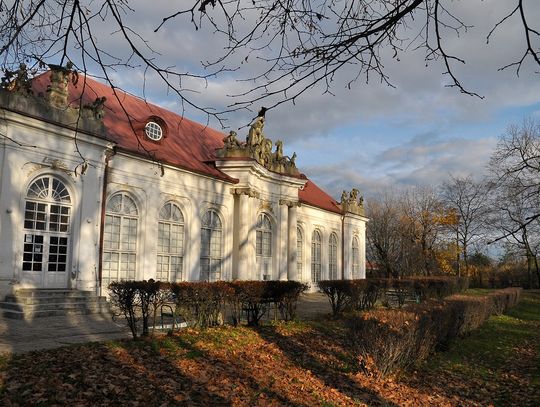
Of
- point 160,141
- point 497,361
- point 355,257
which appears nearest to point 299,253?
point 355,257

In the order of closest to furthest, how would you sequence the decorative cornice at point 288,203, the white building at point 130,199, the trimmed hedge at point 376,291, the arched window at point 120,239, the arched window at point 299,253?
1. the white building at point 130,199
2. the trimmed hedge at point 376,291
3. the arched window at point 120,239
4. the decorative cornice at point 288,203
5. the arched window at point 299,253

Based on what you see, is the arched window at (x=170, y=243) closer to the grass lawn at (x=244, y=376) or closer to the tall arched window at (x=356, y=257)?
the grass lawn at (x=244, y=376)

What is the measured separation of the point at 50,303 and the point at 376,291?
11616 millimetres

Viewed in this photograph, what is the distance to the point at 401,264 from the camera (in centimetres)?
4594

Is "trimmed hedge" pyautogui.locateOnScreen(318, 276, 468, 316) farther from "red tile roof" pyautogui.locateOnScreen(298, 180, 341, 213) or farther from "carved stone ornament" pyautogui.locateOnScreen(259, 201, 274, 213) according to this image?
"red tile roof" pyautogui.locateOnScreen(298, 180, 341, 213)

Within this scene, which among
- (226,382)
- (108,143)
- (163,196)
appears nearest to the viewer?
(226,382)

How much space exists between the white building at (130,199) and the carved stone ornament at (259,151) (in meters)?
0.07

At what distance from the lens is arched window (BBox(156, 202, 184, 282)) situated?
2108 cm

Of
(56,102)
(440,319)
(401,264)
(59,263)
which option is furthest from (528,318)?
(401,264)

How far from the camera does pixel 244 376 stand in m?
8.07

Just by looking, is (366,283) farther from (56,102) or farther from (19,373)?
(19,373)

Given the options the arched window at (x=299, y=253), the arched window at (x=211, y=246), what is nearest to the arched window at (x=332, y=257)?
the arched window at (x=299, y=253)

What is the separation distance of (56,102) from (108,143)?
223 centimetres

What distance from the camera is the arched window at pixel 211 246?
23.5 metres
